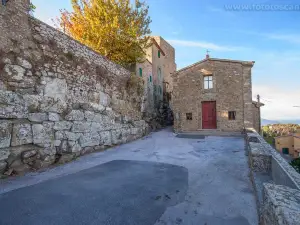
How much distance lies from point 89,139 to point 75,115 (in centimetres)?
118

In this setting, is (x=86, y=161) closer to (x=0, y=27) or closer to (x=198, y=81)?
(x=0, y=27)

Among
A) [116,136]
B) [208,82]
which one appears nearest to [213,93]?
[208,82]

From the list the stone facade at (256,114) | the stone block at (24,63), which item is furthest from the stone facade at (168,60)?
the stone block at (24,63)

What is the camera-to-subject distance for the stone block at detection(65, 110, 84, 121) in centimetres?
559

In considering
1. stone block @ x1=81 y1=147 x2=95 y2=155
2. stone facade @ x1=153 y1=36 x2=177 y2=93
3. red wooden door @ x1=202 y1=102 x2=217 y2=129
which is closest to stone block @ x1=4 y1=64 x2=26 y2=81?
stone block @ x1=81 y1=147 x2=95 y2=155

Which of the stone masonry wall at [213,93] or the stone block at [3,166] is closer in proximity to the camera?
the stone block at [3,166]

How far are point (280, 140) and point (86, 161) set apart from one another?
29.3 m

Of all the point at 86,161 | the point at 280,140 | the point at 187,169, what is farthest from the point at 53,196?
the point at 280,140

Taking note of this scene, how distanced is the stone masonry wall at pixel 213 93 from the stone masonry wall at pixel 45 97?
808 centimetres

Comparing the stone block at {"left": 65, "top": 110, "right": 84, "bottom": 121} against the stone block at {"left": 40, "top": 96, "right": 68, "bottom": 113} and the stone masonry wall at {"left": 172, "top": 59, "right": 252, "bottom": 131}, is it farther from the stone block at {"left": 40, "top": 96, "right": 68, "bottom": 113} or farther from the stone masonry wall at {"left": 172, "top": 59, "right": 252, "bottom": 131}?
the stone masonry wall at {"left": 172, "top": 59, "right": 252, "bottom": 131}

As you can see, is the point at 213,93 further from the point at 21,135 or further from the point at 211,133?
the point at 21,135

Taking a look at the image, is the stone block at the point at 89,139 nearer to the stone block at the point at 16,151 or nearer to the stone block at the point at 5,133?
the stone block at the point at 16,151

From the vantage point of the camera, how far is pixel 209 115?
44.0ft

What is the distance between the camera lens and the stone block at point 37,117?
14.5 ft
